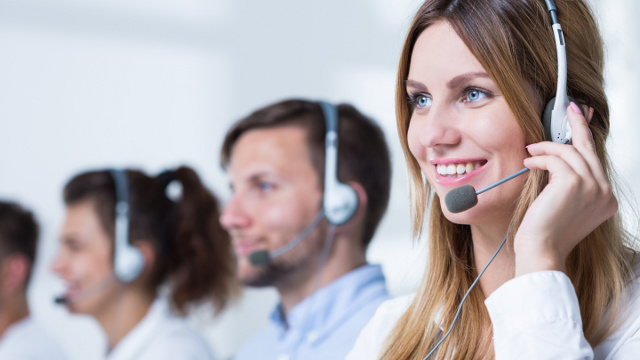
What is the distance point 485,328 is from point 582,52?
452mm

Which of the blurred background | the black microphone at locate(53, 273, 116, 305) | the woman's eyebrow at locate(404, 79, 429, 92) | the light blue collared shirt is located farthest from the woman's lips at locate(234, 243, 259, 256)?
the woman's eyebrow at locate(404, 79, 429, 92)

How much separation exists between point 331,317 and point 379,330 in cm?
52

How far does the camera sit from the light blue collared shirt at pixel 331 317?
162 centimetres

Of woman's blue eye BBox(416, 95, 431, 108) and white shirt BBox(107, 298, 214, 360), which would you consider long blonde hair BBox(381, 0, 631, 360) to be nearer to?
woman's blue eye BBox(416, 95, 431, 108)

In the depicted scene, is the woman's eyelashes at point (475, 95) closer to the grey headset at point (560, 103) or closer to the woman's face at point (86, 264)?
the grey headset at point (560, 103)

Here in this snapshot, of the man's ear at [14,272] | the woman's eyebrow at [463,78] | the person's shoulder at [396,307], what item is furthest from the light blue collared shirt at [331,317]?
the man's ear at [14,272]

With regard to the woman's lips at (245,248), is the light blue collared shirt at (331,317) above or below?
below

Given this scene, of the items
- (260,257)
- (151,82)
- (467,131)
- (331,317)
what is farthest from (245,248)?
(467,131)

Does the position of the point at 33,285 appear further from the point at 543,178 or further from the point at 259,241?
the point at 543,178

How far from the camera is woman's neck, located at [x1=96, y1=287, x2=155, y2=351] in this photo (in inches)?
89.0

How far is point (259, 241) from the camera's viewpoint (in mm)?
1839

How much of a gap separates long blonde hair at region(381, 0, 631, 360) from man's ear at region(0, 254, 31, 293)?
6.04ft

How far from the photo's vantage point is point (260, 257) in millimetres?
1784

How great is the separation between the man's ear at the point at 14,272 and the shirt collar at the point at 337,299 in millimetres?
1278
